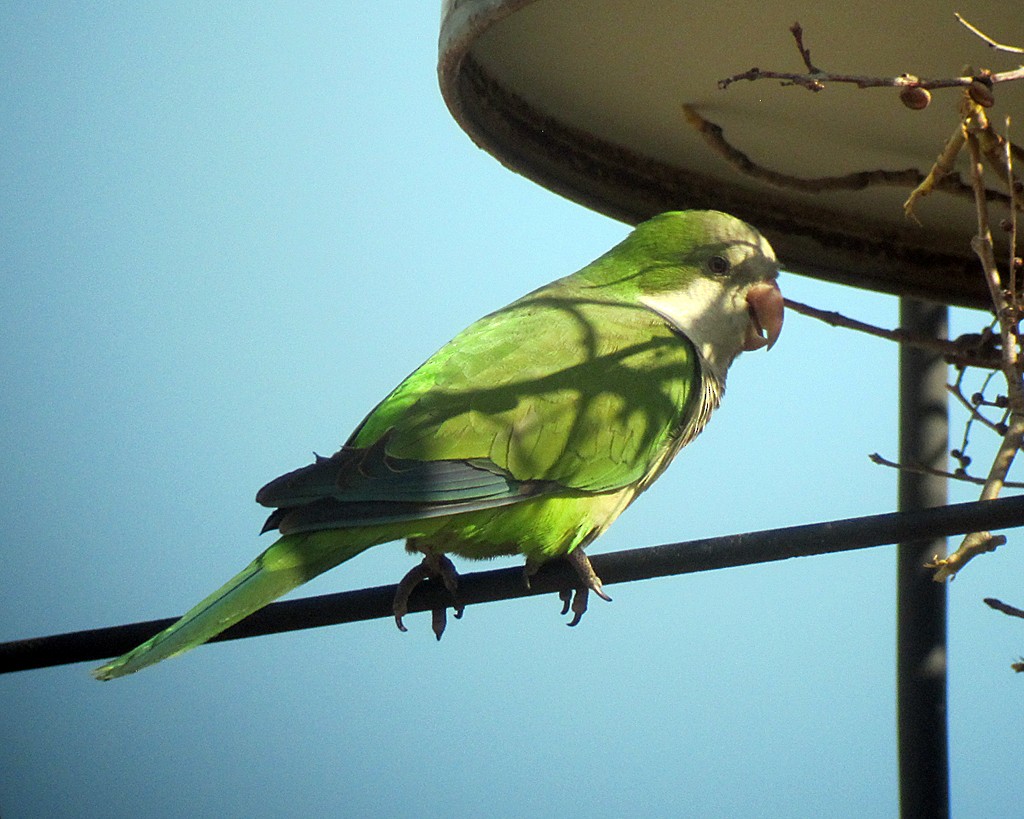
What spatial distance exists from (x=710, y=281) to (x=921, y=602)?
774 millimetres

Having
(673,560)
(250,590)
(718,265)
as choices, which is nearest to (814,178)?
(718,265)

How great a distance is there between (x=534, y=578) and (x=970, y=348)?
0.90 metres

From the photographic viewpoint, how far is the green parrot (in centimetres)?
162

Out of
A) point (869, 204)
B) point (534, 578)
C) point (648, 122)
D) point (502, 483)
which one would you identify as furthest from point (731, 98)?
point (534, 578)

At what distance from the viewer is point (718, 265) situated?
2303mm

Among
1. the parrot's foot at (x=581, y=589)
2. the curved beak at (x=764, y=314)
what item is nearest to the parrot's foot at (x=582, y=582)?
the parrot's foot at (x=581, y=589)

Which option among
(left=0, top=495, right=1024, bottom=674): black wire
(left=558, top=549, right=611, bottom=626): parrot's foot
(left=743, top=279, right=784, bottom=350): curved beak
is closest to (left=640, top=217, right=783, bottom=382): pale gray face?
(left=743, top=279, right=784, bottom=350): curved beak

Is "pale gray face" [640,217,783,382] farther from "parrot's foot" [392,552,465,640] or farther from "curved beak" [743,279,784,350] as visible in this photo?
"parrot's foot" [392,552,465,640]

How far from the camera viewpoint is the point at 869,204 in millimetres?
2170

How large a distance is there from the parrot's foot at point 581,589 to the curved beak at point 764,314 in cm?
68

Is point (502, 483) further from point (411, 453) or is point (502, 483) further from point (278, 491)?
point (278, 491)

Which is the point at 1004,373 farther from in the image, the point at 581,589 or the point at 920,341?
the point at 581,589

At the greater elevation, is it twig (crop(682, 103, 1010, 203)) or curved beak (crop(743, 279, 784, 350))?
twig (crop(682, 103, 1010, 203))

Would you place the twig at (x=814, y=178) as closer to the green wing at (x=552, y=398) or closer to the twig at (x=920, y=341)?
the twig at (x=920, y=341)
